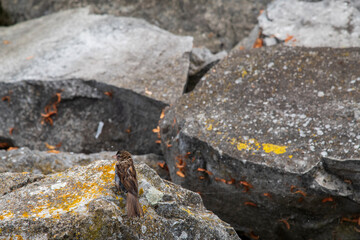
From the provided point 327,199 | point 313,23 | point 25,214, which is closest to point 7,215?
point 25,214

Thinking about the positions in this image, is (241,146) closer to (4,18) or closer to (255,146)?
(255,146)

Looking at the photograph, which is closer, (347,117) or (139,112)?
(347,117)

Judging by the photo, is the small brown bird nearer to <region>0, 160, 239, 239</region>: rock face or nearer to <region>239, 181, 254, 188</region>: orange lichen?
<region>0, 160, 239, 239</region>: rock face

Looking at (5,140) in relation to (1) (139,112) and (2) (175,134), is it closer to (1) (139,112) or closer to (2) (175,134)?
(1) (139,112)

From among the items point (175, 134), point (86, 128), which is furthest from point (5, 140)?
point (175, 134)

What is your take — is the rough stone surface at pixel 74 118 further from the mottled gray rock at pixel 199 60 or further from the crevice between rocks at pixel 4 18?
the crevice between rocks at pixel 4 18

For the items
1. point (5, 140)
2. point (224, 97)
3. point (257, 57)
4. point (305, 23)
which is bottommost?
point (5, 140)

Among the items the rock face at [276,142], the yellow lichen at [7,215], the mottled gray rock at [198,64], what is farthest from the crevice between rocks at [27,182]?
the mottled gray rock at [198,64]
